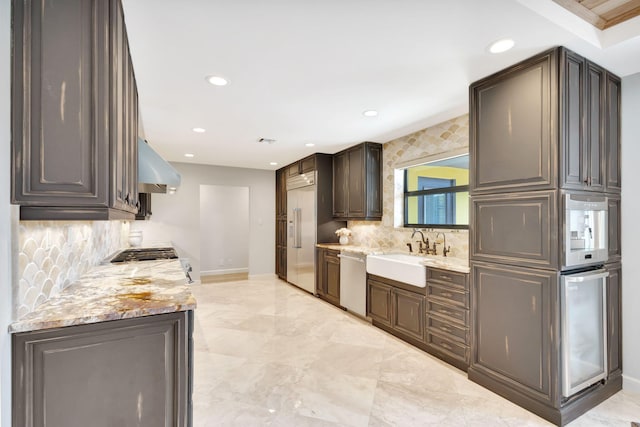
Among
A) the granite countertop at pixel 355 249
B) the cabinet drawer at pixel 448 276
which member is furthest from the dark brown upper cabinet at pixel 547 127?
the granite countertop at pixel 355 249

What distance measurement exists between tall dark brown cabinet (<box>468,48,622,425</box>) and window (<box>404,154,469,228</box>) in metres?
1.06

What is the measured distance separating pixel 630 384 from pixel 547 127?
212 cm

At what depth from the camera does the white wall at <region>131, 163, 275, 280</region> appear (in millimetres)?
5949

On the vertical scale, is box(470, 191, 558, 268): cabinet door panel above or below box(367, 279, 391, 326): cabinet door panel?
above

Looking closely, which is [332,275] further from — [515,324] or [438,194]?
[515,324]

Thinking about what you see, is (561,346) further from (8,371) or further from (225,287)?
(225,287)

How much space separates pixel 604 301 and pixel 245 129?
3744mm

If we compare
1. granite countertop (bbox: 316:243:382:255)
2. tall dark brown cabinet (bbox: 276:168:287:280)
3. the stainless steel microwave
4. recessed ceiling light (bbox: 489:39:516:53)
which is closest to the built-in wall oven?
the stainless steel microwave

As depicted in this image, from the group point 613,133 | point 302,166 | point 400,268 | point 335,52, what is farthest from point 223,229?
point 613,133

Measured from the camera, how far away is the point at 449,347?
2840mm

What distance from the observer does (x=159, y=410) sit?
145 centimetres

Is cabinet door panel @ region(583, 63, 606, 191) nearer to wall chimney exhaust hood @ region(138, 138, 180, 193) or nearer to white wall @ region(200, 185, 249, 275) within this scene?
wall chimney exhaust hood @ region(138, 138, 180, 193)

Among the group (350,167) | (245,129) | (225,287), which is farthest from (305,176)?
(225,287)

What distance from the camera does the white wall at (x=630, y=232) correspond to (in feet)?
7.77
